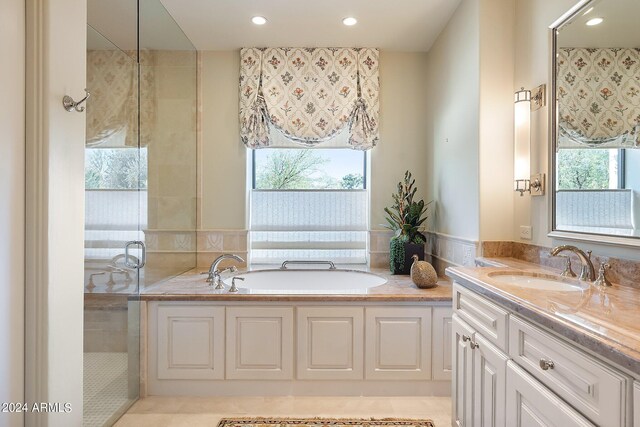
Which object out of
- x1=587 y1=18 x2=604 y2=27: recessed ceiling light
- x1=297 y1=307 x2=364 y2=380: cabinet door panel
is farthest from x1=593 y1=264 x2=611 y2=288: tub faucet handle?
x1=297 y1=307 x2=364 y2=380: cabinet door panel

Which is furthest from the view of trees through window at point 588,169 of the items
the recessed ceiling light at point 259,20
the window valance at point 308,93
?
the recessed ceiling light at point 259,20

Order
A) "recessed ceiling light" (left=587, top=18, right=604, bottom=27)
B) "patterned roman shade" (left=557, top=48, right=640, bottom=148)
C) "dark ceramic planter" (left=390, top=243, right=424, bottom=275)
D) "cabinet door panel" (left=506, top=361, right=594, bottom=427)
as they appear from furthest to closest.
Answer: "dark ceramic planter" (left=390, top=243, right=424, bottom=275) < "recessed ceiling light" (left=587, top=18, right=604, bottom=27) < "patterned roman shade" (left=557, top=48, right=640, bottom=148) < "cabinet door panel" (left=506, top=361, right=594, bottom=427)

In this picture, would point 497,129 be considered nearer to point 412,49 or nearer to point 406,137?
point 406,137

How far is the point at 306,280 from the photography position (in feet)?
10.9

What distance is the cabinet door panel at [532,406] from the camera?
100 cm

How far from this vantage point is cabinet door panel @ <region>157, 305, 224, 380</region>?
92.4 inches

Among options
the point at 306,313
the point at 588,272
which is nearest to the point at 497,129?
the point at 588,272

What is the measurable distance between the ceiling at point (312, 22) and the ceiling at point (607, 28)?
3.29ft

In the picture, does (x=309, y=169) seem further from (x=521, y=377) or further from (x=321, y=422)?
(x=521, y=377)

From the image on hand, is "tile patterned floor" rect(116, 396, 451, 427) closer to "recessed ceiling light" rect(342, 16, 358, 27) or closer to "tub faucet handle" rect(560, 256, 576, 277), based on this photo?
"tub faucet handle" rect(560, 256, 576, 277)

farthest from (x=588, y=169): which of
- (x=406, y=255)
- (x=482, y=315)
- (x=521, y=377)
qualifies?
(x=406, y=255)

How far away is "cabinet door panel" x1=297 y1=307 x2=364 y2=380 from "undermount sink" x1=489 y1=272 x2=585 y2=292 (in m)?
0.90

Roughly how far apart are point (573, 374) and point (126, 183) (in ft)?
7.62

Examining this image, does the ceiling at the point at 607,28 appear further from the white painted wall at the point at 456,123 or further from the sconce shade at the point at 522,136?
the white painted wall at the point at 456,123
